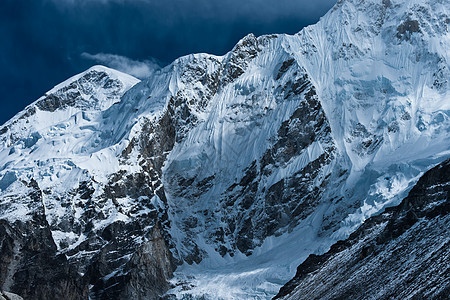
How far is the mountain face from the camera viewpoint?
15538 cm

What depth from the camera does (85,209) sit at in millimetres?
167625

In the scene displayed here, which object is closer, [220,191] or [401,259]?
[401,259]

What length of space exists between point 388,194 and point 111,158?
223ft

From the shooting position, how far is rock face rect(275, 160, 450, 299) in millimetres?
61125

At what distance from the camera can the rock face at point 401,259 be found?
61.1 m

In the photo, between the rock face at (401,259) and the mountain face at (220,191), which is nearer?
the rock face at (401,259)

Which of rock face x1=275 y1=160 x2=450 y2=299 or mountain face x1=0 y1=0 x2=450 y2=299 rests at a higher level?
mountain face x1=0 y1=0 x2=450 y2=299

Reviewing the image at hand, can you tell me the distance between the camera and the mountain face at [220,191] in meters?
155

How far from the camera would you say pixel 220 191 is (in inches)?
7362

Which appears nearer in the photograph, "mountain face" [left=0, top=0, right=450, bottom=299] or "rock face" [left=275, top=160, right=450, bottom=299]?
"rock face" [left=275, top=160, right=450, bottom=299]

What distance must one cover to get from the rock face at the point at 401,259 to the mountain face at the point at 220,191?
62.1 m

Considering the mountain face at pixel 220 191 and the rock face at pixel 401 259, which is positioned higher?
the mountain face at pixel 220 191

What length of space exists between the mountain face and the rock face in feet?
204

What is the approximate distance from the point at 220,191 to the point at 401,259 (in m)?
120
